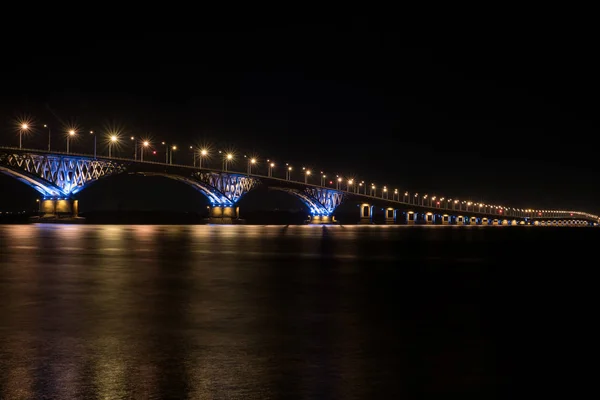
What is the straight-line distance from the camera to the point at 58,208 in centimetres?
10500

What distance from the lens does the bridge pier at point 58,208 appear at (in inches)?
4126

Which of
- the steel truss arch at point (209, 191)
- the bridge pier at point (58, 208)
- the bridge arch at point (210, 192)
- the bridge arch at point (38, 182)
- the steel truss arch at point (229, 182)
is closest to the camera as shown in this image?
the bridge arch at point (38, 182)

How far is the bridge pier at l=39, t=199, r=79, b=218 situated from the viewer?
104812mm

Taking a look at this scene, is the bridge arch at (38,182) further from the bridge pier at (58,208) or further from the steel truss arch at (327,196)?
the steel truss arch at (327,196)

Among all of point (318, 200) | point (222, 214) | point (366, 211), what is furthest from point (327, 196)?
point (222, 214)

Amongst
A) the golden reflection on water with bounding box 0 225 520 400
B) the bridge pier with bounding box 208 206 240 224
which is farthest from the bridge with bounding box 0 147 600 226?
the golden reflection on water with bounding box 0 225 520 400

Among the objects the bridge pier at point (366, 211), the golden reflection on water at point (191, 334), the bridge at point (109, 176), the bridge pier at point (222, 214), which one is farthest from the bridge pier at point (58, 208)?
the bridge pier at point (366, 211)

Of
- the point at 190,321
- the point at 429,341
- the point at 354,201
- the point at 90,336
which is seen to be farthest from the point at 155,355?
the point at 354,201

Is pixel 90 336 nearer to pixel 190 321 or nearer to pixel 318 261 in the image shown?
pixel 190 321

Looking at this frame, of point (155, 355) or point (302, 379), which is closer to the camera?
point (302, 379)

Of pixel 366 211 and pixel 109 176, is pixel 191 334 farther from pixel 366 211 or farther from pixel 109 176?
pixel 366 211

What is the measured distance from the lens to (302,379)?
6.87m

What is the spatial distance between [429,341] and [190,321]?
3575 mm

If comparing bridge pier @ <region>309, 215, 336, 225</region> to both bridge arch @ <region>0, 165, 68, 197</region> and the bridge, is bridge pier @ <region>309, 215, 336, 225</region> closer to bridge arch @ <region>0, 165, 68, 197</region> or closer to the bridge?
the bridge
